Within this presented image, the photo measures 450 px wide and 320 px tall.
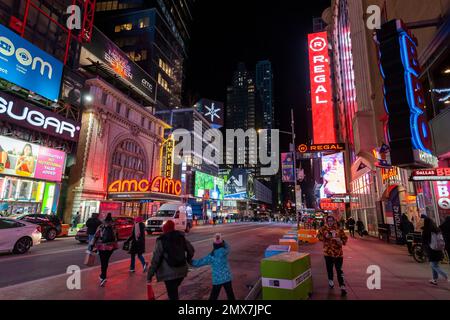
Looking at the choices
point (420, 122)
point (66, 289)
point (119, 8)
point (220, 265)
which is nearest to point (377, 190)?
point (420, 122)

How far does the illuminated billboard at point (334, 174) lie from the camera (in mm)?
33938

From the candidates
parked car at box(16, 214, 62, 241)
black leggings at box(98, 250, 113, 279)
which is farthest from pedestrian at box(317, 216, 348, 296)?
parked car at box(16, 214, 62, 241)

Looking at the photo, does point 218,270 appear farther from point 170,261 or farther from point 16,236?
point 16,236

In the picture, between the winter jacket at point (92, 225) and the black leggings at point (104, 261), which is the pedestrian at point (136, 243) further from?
the winter jacket at point (92, 225)

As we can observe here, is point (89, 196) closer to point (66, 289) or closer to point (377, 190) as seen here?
point (66, 289)

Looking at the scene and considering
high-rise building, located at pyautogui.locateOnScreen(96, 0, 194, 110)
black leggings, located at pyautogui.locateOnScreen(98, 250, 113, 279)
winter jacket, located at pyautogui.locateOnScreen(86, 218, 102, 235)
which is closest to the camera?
black leggings, located at pyautogui.locateOnScreen(98, 250, 113, 279)

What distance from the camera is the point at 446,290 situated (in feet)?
23.2

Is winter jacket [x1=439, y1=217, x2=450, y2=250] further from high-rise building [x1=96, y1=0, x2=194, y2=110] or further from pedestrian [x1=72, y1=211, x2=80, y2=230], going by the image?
high-rise building [x1=96, y1=0, x2=194, y2=110]

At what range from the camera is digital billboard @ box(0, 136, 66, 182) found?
75.0 feet

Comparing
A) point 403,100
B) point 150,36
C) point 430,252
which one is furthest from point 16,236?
point 150,36

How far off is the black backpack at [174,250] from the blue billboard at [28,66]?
2764 centimetres

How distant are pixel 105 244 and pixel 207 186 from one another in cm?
7070

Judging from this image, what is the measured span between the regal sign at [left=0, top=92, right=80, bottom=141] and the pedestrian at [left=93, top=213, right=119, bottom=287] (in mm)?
21844

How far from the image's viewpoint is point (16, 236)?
12.3m
